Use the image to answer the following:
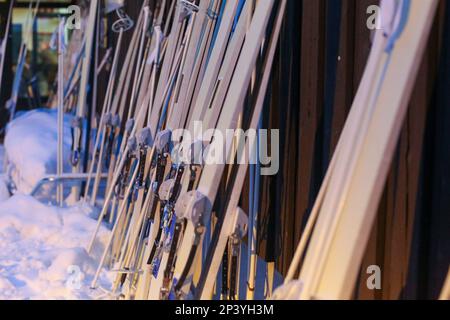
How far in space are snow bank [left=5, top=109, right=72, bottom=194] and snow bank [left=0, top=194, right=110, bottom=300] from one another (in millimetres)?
740

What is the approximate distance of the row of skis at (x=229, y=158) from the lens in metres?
1.51

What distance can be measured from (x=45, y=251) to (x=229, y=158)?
6.53 feet

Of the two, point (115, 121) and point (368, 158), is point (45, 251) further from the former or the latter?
point (368, 158)

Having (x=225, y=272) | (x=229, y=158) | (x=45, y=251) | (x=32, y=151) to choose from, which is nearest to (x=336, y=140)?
(x=229, y=158)

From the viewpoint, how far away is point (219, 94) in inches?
91.5

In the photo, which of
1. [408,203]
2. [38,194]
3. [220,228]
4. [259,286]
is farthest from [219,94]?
[38,194]

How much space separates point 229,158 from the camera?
226 cm

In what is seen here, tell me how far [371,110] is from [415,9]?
0.69ft

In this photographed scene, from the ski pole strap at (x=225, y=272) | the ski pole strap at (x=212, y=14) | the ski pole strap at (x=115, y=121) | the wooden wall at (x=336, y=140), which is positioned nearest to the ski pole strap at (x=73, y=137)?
the ski pole strap at (x=115, y=121)

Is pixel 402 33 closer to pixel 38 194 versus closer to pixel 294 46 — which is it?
pixel 294 46

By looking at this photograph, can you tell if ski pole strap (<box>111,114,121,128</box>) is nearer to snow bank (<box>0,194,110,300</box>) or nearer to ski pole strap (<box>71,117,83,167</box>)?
ski pole strap (<box>71,117,83,167</box>)

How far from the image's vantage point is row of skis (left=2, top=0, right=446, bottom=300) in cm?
151

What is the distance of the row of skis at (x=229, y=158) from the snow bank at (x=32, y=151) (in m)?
1.59

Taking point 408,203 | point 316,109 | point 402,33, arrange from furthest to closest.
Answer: point 316,109
point 408,203
point 402,33
